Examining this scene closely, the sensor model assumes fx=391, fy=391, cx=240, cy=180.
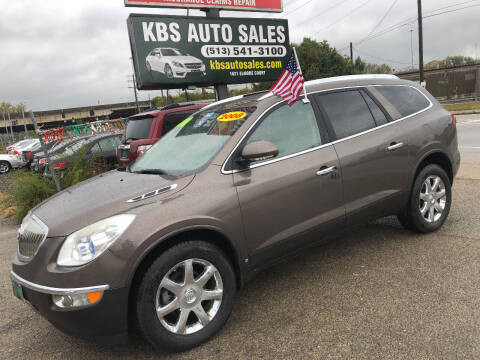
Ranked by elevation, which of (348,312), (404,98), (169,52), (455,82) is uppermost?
(169,52)

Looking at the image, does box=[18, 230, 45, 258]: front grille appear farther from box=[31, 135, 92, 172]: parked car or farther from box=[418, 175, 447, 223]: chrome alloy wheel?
box=[31, 135, 92, 172]: parked car

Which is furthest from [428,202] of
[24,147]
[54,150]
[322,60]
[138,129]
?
[322,60]

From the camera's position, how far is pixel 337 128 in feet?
11.8

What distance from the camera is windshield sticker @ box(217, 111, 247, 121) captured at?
329 centimetres

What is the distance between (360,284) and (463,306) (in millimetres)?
780

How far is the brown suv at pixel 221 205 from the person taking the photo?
7.89 ft

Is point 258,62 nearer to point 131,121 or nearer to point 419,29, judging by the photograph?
point 131,121

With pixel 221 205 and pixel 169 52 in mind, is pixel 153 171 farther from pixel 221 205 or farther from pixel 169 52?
pixel 169 52

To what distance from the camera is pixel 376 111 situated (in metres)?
3.92

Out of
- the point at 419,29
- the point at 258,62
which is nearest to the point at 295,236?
the point at 258,62

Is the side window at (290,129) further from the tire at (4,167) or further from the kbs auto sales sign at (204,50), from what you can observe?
the tire at (4,167)

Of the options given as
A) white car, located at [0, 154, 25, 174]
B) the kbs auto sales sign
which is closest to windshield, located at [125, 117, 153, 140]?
the kbs auto sales sign

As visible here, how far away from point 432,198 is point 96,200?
11.3ft

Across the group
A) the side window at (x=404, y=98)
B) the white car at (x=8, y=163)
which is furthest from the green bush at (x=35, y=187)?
the white car at (x=8, y=163)
